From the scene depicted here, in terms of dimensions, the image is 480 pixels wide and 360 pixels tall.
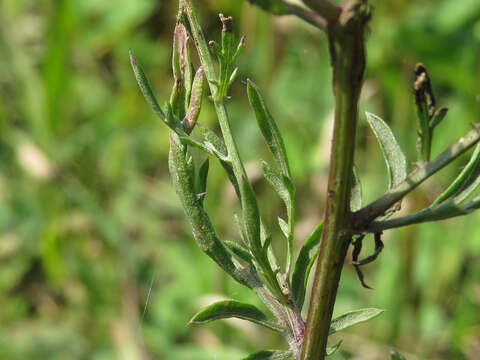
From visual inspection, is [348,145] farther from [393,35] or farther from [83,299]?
[83,299]

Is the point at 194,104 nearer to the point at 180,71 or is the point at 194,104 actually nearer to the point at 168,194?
the point at 180,71

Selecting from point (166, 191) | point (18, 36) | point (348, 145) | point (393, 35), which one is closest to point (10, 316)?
point (166, 191)

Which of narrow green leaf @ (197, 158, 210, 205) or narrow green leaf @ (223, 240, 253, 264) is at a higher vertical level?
narrow green leaf @ (197, 158, 210, 205)

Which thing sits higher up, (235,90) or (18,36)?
(18,36)

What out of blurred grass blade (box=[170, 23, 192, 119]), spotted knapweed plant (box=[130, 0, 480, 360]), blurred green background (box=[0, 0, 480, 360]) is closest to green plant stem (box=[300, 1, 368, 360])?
spotted knapweed plant (box=[130, 0, 480, 360])

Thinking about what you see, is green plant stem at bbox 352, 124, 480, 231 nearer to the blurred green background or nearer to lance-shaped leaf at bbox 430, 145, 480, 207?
lance-shaped leaf at bbox 430, 145, 480, 207

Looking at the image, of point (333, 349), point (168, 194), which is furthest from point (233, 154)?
point (168, 194)
